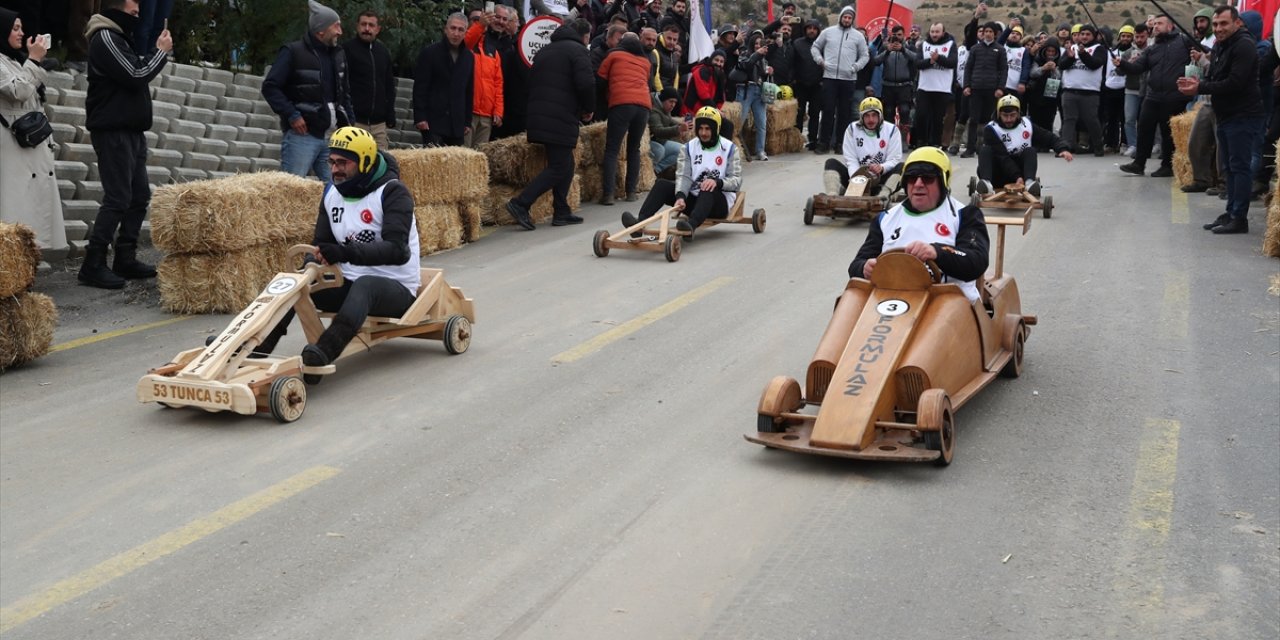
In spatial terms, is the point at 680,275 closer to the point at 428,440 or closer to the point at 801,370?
the point at 801,370

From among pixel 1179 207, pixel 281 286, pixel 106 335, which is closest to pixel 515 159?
pixel 106 335

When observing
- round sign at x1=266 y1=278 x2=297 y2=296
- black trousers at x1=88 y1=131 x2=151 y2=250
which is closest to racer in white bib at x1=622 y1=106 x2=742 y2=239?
black trousers at x1=88 y1=131 x2=151 y2=250

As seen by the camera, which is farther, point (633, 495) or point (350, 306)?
point (350, 306)

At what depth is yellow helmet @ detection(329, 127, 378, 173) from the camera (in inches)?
333

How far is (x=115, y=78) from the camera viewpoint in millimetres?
10555

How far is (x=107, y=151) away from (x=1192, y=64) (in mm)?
14246

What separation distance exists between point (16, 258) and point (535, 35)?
28.8 ft

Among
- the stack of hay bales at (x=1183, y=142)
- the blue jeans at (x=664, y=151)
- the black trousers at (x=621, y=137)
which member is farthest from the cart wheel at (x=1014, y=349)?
the blue jeans at (x=664, y=151)

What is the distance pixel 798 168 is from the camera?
20797 millimetres

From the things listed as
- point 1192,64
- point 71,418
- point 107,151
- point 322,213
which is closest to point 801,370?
point 322,213

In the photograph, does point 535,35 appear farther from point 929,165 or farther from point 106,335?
point 929,165

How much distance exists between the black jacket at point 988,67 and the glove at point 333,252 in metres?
15.7

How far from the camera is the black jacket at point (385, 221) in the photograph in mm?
8414

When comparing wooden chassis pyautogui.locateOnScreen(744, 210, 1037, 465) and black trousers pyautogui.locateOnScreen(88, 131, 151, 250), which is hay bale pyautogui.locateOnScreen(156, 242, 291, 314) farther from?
wooden chassis pyautogui.locateOnScreen(744, 210, 1037, 465)
